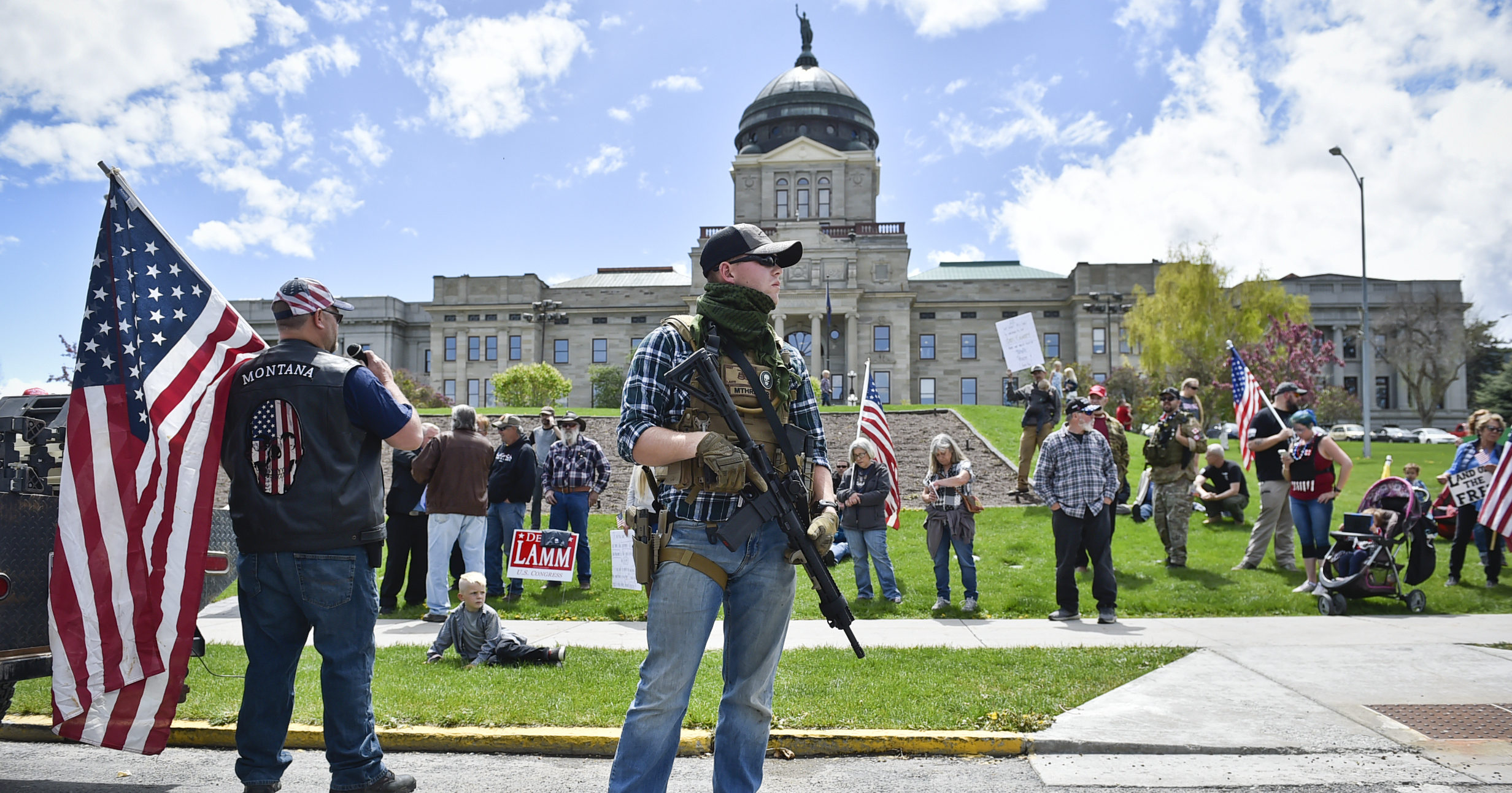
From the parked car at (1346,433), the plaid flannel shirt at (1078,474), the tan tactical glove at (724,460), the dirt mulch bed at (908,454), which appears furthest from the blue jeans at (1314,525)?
the parked car at (1346,433)

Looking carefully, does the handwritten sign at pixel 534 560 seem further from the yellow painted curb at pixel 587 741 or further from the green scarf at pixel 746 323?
the green scarf at pixel 746 323

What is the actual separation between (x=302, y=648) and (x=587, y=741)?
1.73 meters

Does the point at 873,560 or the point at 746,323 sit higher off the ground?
the point at 746,323

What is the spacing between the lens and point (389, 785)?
3973 millimetres

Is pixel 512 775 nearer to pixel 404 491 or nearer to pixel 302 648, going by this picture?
pixel 302 648

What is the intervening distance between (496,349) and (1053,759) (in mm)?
76132

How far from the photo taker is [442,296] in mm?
78562

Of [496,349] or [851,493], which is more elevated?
[496,349]

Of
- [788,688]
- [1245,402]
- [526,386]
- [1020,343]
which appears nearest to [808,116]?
[526,386]

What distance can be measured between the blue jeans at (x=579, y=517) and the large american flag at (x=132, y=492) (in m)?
7.00

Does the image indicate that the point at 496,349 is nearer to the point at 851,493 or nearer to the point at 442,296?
the point at 442,296

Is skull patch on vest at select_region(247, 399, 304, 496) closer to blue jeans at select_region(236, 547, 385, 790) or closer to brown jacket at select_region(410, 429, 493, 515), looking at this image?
blue jeans at select_region(236, 547, 385, 790)

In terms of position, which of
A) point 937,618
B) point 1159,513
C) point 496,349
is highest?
point 496,349

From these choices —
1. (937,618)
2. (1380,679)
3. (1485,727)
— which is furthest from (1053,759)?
(937,618)
